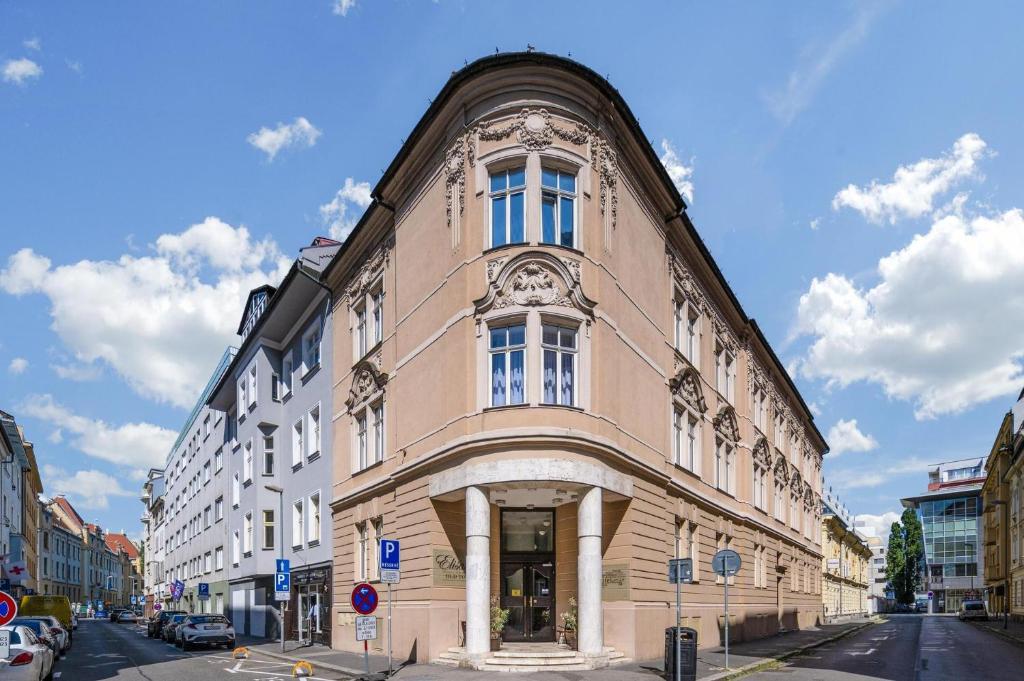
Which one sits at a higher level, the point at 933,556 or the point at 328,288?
the point at 328,288

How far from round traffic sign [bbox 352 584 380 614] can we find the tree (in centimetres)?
12646

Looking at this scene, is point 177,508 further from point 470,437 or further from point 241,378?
point 470,437

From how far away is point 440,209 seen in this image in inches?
914

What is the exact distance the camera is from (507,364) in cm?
2080

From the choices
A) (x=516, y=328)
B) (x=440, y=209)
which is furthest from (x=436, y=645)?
(x=440, y=209)

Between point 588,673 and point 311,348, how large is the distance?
66.6ft

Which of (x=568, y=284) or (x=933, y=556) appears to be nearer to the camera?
(x=568, y=284)

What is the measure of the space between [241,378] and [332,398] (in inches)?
514

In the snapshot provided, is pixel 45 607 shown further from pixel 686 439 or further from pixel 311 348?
pixel 686 439

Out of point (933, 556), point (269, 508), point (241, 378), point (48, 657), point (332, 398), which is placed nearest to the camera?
point (48, 657)

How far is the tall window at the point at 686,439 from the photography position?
27.8 meters

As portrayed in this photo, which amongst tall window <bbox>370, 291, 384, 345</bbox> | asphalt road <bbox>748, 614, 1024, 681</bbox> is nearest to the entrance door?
asphalt road <bbox>748, 614, 1024, 681</bbox>

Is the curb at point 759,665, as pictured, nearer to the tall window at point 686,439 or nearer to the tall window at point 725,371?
the tall window at point 686,439

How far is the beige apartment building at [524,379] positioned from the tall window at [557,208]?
5 centimetres
